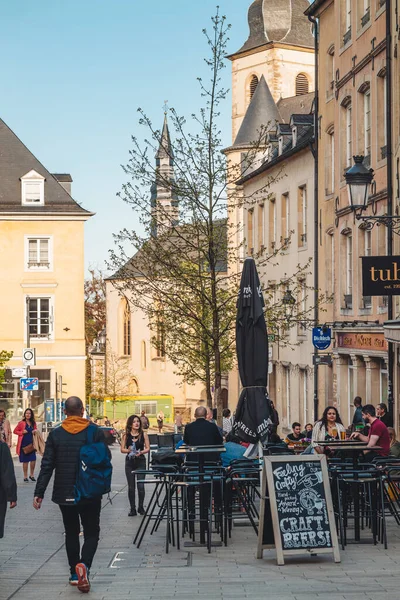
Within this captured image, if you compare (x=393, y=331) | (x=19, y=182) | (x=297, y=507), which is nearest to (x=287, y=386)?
(x=19, y=182)

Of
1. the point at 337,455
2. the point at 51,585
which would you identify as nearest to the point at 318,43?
the point at 337,455

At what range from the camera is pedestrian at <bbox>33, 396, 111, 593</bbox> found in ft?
35.7

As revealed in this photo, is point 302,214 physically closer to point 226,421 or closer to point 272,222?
point 272,222

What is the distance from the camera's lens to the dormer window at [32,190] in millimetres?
59594

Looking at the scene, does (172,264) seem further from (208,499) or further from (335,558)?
(335,558)

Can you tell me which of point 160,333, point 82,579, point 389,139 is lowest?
point 82,579

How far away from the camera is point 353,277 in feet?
109

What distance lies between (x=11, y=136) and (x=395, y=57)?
37.8 metres

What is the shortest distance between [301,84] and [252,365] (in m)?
73.7

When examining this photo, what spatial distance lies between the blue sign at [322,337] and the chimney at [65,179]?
32.0 m

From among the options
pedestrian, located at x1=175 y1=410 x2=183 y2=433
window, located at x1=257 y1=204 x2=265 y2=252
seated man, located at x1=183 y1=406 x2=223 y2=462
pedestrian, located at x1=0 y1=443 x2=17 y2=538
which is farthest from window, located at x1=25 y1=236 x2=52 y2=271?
pedestrian, located at x1=0 y1=443 x2=17 y2=538

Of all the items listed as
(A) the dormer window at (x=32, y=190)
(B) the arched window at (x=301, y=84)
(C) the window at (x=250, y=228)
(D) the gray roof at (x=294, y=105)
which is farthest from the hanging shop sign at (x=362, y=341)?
(B) the arched window at (x=301, y=84)

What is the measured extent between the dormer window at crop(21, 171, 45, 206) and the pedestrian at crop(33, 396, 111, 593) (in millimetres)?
49194

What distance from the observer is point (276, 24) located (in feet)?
286
